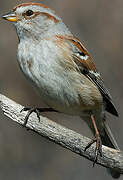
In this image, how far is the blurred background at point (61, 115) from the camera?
828cm

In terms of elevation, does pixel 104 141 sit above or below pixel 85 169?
above

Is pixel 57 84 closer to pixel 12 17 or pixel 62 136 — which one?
pixel 62 136

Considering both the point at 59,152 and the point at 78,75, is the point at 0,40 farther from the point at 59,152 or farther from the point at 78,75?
the point at 78,75

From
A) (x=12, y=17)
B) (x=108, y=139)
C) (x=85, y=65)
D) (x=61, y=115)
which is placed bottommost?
(x=61, y=115)

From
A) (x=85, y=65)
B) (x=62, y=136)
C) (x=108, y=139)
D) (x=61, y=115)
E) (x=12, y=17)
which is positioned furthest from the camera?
(x=61, y=115)

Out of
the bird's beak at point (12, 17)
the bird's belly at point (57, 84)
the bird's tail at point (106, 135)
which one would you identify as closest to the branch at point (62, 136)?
the bird's belly at point (57, 84)

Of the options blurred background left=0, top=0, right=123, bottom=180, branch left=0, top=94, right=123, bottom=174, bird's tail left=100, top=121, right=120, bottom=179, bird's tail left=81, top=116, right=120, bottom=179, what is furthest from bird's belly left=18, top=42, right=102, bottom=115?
blurred background left=0, top=0, right=123, bottom=180

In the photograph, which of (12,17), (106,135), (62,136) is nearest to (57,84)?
(62,136)

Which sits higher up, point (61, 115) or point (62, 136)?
point (62, 136)

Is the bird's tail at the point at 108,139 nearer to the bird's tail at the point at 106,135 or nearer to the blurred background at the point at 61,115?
the bird's tail at the point at 106,135

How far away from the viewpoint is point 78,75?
5.85 m

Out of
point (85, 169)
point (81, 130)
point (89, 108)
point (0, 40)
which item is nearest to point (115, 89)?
point (81, 130)

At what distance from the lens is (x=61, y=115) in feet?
29.2

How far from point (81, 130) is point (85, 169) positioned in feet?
2.41
